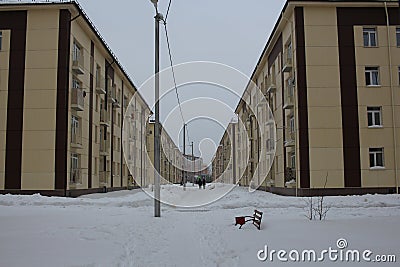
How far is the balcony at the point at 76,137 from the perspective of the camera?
82.8ft

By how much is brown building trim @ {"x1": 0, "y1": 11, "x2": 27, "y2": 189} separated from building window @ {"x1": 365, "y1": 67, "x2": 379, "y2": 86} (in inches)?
726

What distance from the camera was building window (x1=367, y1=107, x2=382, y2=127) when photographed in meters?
24.1

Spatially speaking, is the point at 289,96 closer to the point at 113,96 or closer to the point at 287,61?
the point at 287,61

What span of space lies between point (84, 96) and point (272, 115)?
45.3ft

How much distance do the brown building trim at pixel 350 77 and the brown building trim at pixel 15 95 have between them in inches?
670

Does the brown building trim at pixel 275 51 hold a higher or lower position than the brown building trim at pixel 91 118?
higher

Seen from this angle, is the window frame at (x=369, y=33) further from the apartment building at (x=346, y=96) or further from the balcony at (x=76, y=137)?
the balcony at (x=76, y=137)

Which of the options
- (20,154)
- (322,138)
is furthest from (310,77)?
(20,154)

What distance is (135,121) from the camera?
149ft

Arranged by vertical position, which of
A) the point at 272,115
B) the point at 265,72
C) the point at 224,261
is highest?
the point at 265,72

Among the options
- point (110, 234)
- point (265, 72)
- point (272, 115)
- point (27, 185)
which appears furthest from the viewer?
point (265, 72)

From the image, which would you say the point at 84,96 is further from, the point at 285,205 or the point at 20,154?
the point at 285,205

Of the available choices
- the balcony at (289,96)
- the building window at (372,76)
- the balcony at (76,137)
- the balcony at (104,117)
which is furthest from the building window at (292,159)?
the balcony at (104,117)

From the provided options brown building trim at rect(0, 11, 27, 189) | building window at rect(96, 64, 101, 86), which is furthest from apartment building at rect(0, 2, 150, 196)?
building window at rect(96, 64, 101, 86)
